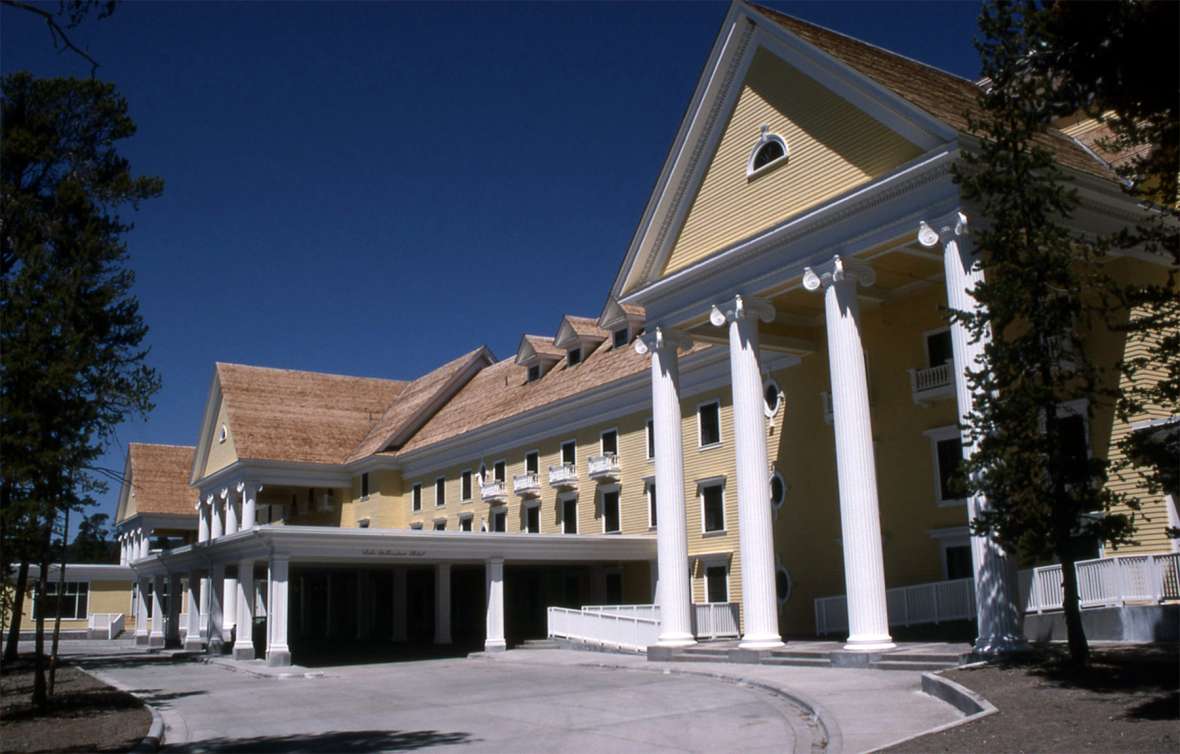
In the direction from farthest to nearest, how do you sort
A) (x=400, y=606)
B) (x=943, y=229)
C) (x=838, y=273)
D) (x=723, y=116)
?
(x=400, y=606), (x=723, y=116), (x=838, y=273), (x=943, y=229)

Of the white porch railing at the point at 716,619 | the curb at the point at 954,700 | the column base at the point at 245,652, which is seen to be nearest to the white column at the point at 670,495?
the white porch railing at the point at 716,619

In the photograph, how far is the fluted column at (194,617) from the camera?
4603 centimetres

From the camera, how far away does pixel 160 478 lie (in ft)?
221

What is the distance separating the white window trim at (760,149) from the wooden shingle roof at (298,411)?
33335mm

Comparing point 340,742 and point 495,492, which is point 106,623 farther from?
point 340,742

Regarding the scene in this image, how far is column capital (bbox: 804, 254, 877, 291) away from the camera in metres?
24.1

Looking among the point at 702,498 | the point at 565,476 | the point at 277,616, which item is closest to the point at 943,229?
the point at 702,498

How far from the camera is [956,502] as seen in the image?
27234mm

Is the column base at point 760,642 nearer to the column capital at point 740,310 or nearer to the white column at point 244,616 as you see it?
the column capital at point 740,310

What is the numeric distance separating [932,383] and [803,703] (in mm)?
13683

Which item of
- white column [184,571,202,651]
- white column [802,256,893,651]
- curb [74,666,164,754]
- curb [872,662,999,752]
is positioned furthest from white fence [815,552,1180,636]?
white column [184,571,202,651]

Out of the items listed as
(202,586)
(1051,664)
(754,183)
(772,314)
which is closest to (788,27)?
(754,183)

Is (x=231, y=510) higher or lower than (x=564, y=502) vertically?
higher

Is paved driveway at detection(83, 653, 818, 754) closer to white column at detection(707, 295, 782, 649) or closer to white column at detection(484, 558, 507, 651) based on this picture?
white column at detection(707, 295, 782, 649)
